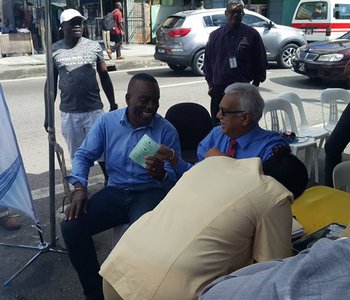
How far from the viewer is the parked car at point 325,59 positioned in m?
8.99

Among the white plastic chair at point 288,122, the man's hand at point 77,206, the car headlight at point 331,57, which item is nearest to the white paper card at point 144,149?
the man's hand at point 77,206

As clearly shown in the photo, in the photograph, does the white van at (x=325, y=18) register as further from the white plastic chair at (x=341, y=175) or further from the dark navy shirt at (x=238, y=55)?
the white plastic chair at (x=341, y=175)

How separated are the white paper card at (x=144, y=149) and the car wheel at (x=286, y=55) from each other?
1062 centimetres

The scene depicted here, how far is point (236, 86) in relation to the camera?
2.63m

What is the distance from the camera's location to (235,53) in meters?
4.66

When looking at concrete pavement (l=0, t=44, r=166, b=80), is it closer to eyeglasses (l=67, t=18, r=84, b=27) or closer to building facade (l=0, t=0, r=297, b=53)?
building facade (l=0, t=0, r=297, b=53)

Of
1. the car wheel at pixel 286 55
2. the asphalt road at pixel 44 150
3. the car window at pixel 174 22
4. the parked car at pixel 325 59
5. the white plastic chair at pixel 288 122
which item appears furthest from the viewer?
the car wheel at pixel 286 55

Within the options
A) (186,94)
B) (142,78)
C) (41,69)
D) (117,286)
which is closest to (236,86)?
(142,78)

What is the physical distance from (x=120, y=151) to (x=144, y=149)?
1.32 ft

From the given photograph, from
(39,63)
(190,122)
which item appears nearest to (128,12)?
(39,63)

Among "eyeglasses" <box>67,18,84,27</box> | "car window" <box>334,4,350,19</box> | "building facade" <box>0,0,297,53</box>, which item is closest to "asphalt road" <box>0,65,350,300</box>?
"eyeglasses" <box>67,18,84,27</box>

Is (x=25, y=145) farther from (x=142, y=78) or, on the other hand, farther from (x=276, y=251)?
(x=276, y=251)

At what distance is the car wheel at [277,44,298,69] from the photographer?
483 inches

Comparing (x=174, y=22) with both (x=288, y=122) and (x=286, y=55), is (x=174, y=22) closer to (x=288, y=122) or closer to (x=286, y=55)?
(x=286, y=55)
